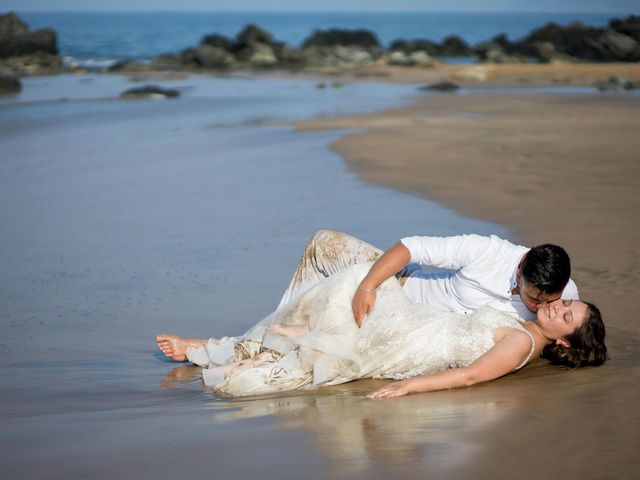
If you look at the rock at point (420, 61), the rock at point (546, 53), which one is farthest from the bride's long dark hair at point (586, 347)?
the rock at point (546, 53)

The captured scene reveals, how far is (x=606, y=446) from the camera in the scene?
3.72m

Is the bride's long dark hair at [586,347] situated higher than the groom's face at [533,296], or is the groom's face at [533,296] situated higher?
the groom's face at [533,296]

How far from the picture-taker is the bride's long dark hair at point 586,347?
15.3 ft

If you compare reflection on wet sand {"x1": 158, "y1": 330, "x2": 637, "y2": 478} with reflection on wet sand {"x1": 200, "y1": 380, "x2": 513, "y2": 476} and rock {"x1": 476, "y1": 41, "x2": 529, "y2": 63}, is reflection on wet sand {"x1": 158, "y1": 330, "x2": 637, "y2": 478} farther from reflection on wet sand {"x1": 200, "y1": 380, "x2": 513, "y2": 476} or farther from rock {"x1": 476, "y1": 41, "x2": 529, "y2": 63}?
rock {"x1": 476, "y1": 41, "x2": 529, "y2": 63}

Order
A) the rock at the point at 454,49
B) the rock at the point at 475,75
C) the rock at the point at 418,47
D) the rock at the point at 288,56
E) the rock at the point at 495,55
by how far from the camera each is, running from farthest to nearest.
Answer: the rock at the point at 418,47
the rock at the point at 454,49
the rock at the point at 495,55
the rock at the point at 288,56
the rock at the point at 475,75

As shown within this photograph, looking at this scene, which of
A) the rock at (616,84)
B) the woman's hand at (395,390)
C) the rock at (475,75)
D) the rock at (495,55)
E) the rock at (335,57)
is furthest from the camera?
the rock at (495,55)

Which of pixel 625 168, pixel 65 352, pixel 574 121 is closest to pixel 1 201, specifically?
pixel 65 352

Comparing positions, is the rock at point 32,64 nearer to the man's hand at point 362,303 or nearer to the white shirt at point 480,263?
the man's hand at point 362,303

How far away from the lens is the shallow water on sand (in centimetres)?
382

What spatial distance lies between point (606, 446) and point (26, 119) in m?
16.6

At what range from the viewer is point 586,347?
471cm

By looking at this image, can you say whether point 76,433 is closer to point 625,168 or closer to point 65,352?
point 65,352

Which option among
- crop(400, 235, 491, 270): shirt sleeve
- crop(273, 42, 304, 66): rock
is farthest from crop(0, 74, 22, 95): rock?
crop(400, 235, 491, 270): shirt sleeve

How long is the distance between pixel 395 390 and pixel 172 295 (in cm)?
280
